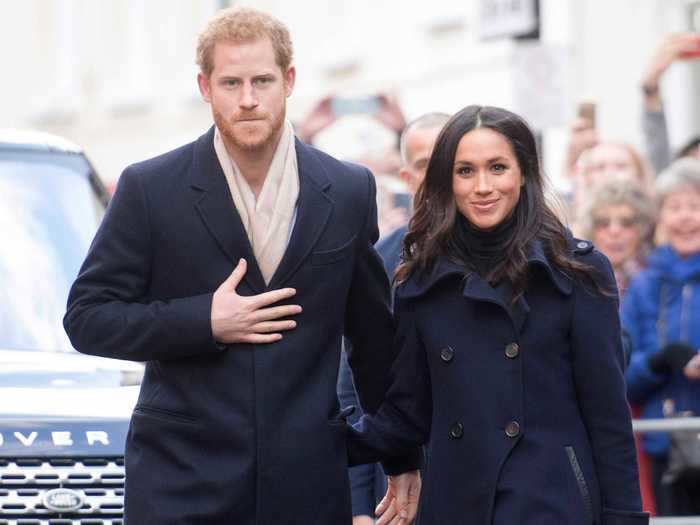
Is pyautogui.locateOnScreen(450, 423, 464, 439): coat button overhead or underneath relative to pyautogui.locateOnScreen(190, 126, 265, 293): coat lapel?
underneath

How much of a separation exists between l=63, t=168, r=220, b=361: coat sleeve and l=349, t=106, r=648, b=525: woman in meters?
0.68

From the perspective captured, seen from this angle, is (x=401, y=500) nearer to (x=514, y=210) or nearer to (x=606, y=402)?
(x=606, y=402)

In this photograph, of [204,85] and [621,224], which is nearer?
[204,85]

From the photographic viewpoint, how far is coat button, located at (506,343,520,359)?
19.6ft

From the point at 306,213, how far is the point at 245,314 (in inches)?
14.3

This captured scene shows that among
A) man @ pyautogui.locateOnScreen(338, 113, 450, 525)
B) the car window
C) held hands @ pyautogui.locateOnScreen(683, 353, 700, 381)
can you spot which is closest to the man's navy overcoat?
man @ pyautogui.locateOnScreen(338, 113, 450, 525)

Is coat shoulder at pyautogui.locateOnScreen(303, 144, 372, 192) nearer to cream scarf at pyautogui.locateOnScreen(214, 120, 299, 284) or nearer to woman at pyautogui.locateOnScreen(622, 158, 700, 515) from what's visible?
cream scarf at pyautogui.locateOnScreen(214, 120, 299, 284)

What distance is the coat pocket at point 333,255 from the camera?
19.9ft

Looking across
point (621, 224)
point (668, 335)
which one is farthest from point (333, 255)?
point (621, 224)

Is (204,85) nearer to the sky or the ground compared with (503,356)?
nearer to the sky

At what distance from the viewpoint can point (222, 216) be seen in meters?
5.99

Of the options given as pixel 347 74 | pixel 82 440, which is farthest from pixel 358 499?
pixel 347 74

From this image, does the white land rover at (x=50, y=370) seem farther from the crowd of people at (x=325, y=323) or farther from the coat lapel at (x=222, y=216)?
the coat lapel at (x=222, y=216)

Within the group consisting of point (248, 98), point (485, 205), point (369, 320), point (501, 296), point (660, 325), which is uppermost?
point (248, 98)
